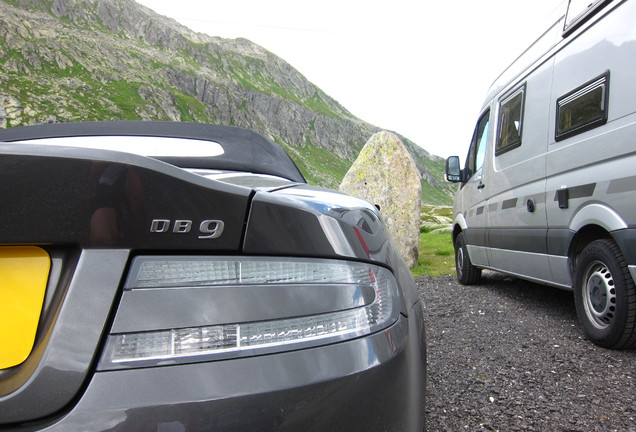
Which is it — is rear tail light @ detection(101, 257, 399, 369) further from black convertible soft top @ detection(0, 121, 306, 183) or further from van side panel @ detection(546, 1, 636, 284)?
van side panel @ detection(546, 1, 636, 284)

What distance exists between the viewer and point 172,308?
2.80ft

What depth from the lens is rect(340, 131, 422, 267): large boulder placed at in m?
8.96

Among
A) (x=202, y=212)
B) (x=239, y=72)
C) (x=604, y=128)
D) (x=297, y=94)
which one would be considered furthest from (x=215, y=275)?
(x=297, y=94)

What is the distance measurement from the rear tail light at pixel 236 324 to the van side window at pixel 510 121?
3.99 m

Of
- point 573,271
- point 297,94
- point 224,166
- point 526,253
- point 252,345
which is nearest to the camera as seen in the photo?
point 252,345

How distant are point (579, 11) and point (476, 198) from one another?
2730 millimetres

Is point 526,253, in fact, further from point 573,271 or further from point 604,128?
point 604,128

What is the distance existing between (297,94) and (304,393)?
195574 mm

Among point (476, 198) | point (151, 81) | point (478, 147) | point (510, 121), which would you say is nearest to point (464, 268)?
point (476, 198)

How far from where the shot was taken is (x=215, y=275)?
2.97 feet

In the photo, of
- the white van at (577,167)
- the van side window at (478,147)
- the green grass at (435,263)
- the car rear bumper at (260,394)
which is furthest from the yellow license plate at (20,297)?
the green grass at (435,263)

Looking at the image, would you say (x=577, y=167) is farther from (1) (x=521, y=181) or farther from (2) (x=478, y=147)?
(2) (x=478, y=147)

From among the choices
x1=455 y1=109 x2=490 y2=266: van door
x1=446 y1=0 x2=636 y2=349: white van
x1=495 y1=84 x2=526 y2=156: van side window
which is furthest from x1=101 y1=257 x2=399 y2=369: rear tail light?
x1=455 y1=109 x2=490 y2=266: van door

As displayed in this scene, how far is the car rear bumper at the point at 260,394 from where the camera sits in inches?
29.1
